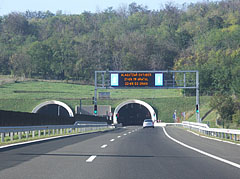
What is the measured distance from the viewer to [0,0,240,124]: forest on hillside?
118 meters

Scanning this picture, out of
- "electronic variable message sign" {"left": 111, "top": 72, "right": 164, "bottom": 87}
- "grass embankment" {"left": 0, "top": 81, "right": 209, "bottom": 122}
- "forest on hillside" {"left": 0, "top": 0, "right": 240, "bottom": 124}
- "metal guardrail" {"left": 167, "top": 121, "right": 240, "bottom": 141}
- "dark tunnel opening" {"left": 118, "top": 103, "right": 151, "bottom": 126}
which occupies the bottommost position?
"dark tunnel opening" {"left": 118, "top": 103, "right": 151, "bottom": 126}

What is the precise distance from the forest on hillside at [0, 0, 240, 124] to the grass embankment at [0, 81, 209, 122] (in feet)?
24.6

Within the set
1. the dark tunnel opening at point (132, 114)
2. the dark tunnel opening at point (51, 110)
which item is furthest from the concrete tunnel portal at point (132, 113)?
the dark tunnel opening at point (51, 110)

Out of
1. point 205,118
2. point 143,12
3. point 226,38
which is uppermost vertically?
point 143,12

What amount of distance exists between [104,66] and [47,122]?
322 feet

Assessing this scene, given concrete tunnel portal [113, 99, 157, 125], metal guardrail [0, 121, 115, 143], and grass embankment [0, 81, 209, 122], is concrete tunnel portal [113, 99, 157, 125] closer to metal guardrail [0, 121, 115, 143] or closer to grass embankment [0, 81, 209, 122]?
grass embankment [0, 81, 209, 122]

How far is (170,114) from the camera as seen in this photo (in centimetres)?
8475

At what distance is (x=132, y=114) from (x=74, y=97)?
15492 mm

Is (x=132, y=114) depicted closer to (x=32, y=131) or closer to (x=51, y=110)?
(x=51, y=110)

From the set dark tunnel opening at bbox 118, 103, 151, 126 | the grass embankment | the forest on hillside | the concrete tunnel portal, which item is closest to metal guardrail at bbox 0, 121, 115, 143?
the grass embankment

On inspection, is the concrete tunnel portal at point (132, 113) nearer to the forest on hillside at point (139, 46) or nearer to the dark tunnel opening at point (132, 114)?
the dark tunnel opening at point (132, 114)

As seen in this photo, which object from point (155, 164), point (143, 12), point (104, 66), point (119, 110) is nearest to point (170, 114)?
point (119, 110)

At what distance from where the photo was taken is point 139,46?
435 ft

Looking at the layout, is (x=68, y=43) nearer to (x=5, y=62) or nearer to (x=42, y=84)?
(x=5, y=62)
